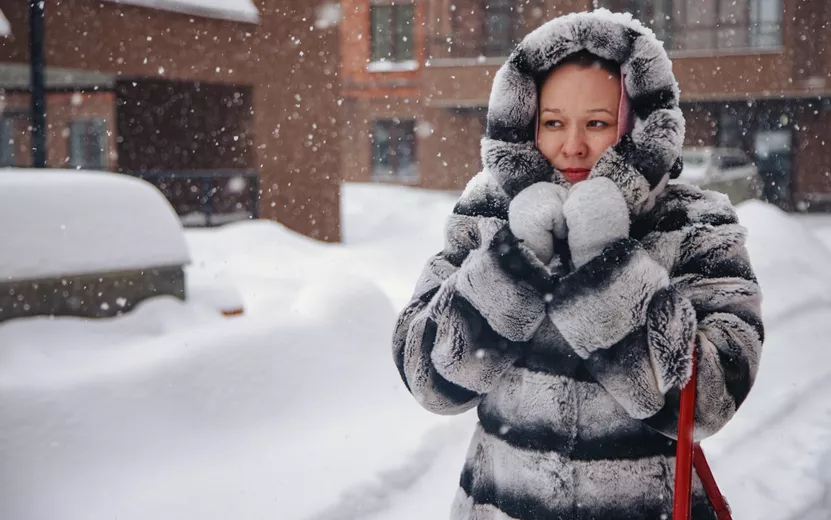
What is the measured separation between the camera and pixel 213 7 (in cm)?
1238

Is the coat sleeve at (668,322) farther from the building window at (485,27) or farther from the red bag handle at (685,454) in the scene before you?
the building window at (485,27)

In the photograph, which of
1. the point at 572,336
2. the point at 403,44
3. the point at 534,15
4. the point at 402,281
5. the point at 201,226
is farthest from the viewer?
the point at 403,44

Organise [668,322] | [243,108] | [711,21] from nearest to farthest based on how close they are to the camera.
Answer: [668,322]
[243,108]
[711,21]

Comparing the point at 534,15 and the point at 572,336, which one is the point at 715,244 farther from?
the point at 534,15

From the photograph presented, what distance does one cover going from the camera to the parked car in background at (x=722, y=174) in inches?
667

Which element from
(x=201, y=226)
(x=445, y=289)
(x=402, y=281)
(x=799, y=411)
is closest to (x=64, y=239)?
(x=445, y=289)

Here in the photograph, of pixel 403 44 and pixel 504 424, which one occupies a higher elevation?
pixel 403 44

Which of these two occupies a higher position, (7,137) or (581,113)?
(7,137)

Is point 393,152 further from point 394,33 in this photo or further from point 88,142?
point 88,142

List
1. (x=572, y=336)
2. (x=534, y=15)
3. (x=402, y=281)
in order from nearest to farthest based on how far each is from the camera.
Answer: (x=572, y=336)
(x=402, y=281)
(x=534, y=15)

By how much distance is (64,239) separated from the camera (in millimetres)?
4684

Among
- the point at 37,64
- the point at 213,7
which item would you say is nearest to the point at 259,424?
the point at 37,64

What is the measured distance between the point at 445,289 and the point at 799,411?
444 centimetres

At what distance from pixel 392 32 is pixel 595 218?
2981 centimetres
